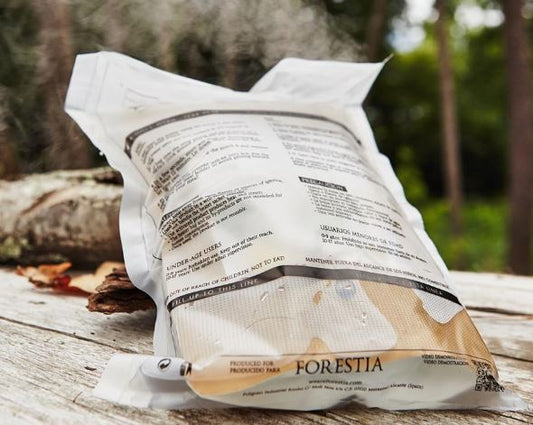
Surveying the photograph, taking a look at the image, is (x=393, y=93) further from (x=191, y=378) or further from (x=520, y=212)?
(x=191, y=378)

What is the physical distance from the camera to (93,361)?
2.13ft

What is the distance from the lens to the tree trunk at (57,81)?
182 centimetres

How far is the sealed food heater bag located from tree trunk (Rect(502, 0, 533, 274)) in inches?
158

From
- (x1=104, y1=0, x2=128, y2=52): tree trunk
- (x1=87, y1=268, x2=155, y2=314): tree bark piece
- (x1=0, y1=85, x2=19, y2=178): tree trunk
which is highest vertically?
(x1=104, y1=0, x2=128, y2=52): tree trunk

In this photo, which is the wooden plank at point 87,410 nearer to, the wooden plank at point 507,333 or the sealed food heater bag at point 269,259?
the sealed food heater bag at point 269,259

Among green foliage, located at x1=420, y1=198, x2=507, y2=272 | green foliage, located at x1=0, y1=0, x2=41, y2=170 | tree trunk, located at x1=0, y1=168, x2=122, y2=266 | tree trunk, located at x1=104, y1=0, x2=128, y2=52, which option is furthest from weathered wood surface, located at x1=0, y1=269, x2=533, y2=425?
green foliage, located at x1=420, y1=198, x2=507, y2=272

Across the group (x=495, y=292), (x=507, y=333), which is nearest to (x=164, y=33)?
(x=495, y=292)

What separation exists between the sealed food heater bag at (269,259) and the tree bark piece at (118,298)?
0.07 metres

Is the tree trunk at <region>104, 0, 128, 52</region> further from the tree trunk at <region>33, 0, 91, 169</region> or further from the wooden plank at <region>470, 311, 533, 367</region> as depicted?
the wooden plank at <region>470, 311, 533, 367</region>

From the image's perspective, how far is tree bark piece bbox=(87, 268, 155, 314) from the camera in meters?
0.78

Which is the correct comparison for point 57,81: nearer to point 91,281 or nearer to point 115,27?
point 115,27

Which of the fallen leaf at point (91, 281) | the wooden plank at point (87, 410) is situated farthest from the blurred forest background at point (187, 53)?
the wooden plank at point (87, 410)

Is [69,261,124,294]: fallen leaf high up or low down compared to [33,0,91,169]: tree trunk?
down

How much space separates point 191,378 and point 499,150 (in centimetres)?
1340
